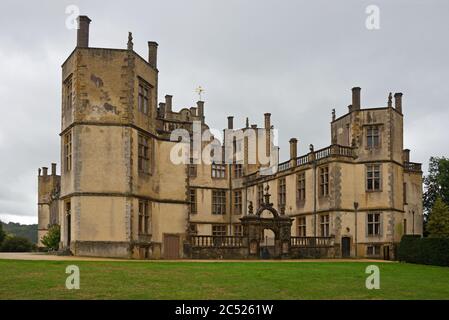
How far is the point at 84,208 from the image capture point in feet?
89.0

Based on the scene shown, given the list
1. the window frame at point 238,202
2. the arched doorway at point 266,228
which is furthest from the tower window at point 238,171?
the arched doorway at point 266,228

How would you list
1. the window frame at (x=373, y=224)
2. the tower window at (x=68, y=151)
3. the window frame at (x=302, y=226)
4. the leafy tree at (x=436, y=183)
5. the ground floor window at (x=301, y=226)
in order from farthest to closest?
the leafy tree at (x=436, y=183)
the ground floor window at (x=301, y=226)
the window frame at (x=302, y=226)
the window frame at (x=373, y=224)
the tower window at (x=68, y=151)

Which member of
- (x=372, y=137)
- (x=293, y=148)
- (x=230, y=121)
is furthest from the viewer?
(x=230, y=121)

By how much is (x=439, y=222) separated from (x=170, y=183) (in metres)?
21.0

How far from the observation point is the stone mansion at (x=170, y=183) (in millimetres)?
27500

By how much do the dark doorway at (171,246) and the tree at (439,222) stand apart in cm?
1990

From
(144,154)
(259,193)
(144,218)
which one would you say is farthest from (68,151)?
(259,193)

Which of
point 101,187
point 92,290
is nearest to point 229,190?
point 101,187

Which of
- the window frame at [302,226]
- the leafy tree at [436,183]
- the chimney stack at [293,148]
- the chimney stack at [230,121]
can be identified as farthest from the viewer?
the chimney stack at [230,121]

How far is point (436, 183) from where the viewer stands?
49.6 m

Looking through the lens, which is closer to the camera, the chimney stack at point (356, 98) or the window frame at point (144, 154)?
the window frame at point (144, 154)

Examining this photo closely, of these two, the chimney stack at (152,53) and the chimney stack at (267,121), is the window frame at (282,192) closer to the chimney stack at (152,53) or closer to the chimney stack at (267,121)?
the chimney stack at (267,121)

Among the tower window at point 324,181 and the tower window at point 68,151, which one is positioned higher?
the tower window at point 68,151

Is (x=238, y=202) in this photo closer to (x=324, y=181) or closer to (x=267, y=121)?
(x=267, y=121)
